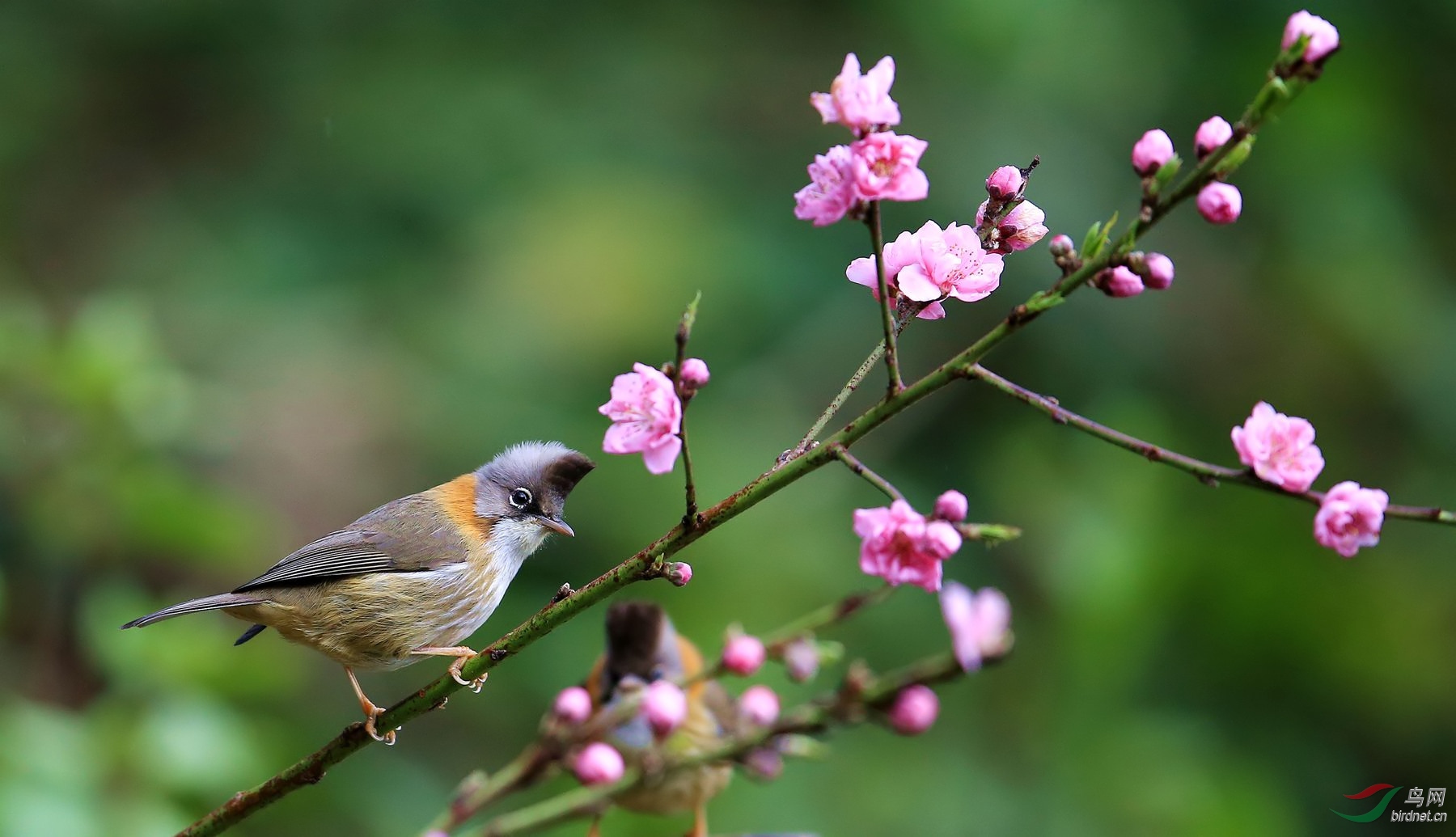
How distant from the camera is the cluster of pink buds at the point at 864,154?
1.42 m

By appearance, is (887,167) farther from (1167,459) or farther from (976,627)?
(976,627)

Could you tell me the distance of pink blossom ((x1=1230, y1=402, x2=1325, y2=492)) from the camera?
1420 millimetres

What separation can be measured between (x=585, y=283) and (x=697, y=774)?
9.66 feet

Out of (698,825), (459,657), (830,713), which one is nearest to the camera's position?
(830,713)

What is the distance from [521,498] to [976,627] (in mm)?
1179

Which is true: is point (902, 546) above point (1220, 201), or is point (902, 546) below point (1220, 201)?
below

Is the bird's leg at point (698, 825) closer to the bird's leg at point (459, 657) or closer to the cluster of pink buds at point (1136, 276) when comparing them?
the bird's leg at point (459, 657)

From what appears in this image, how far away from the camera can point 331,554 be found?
216cm

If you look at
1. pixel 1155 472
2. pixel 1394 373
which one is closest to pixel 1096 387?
pixel 1155 472

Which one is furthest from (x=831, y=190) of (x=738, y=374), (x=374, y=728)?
(x=738, y=374)

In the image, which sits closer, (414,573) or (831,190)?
(831,190)

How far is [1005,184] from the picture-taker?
1622mm

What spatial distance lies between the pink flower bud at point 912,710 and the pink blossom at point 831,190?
53 centimetres

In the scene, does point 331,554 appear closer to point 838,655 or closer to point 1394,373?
point 838,655
